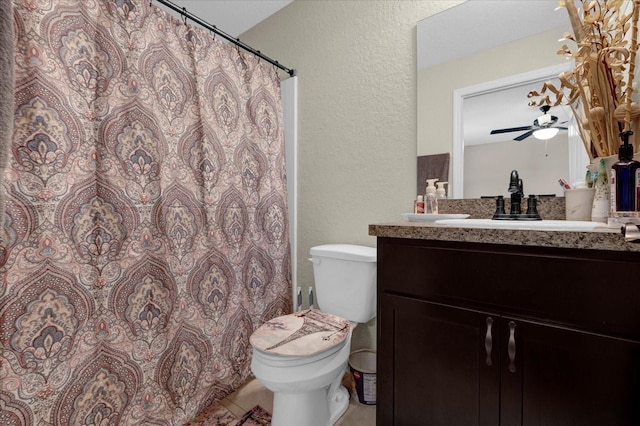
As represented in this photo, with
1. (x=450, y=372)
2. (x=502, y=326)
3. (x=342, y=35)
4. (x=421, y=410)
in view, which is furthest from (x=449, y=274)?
(x=342, y=35)

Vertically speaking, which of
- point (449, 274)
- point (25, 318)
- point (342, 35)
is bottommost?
point (25, 318)

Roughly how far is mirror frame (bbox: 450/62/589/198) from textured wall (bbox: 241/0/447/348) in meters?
0.21

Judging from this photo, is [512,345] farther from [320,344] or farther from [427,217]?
[320,344]

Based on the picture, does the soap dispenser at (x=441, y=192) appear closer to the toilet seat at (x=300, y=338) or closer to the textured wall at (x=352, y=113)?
the textured wall at (x=352, y=113)

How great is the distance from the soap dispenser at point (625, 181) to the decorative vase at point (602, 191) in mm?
157

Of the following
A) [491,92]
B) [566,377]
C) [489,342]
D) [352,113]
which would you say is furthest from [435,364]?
[352,113]

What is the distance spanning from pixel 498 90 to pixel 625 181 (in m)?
0.70

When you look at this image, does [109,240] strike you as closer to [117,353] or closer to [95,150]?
[95,150]

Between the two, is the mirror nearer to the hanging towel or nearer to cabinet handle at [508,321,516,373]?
the hanging towel

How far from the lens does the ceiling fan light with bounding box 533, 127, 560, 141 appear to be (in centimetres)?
121

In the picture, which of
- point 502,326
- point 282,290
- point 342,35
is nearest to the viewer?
point 502,326

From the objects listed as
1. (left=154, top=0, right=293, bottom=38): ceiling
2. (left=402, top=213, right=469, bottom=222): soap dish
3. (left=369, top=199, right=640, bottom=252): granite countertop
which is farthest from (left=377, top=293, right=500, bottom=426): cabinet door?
(left=154, top=0, right=293, bottom=38): ceiling

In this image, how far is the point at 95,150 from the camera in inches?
44.1

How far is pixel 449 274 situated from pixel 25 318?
53.8 inches
